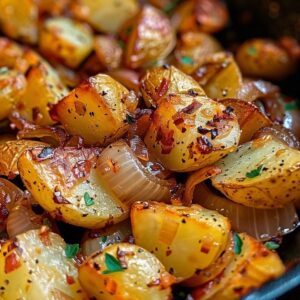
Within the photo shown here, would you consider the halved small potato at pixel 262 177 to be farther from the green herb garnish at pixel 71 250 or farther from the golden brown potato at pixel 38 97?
the golden brown potato at pixel 38 97

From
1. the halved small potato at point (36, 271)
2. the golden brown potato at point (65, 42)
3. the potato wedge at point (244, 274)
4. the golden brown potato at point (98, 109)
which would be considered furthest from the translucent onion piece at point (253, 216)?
the golden brown potato at point (65, 42)

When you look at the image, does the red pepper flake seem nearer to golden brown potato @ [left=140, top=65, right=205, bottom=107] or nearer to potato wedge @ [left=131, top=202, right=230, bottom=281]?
potato wedge @ [left=131, top=202, right=230, bottom=281]

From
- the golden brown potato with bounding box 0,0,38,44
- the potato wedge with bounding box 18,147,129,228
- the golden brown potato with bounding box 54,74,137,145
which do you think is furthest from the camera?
the golden brown potato with bounding box 0,0,38,44

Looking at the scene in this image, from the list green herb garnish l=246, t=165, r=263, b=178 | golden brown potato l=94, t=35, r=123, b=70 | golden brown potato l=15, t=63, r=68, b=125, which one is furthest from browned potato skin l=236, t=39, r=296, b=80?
green herb garnish l=246, t=165, r=263, b=178

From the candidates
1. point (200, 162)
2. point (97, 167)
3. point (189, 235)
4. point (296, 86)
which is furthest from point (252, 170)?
point (296, 86)

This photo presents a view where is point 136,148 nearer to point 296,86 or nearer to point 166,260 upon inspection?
point 166,260
